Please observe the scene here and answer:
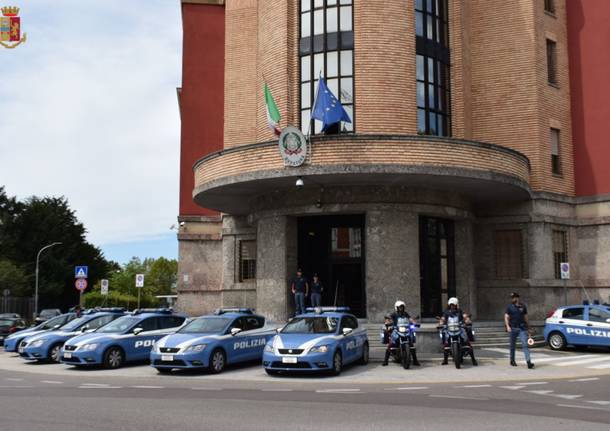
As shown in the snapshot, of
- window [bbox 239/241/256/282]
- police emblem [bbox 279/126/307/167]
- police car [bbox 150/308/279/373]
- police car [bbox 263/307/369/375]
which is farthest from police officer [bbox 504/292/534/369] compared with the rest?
window [bbox 239/241/256/282]

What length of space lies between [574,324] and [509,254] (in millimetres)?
6914

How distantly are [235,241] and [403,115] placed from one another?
10.5 meters

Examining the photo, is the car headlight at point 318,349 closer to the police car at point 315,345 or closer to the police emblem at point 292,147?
the police car at point 315,345

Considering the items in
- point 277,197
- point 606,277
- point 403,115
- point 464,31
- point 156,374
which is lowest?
point 156,374

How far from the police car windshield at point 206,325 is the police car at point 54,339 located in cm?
448

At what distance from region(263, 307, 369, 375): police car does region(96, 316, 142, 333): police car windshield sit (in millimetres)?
4863

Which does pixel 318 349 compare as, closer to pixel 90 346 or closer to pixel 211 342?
pixel 211 342

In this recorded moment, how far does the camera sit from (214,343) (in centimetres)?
1625

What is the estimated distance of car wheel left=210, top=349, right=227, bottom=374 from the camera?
53.1ft

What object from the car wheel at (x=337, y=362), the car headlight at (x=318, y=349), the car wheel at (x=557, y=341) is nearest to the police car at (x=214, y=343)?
the car headlight at (x=318, y=349)

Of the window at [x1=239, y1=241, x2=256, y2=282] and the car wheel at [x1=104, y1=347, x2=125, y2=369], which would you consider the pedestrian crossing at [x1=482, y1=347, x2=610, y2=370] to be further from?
the window at [x1=239, y1=241, x2=256, y2=282]

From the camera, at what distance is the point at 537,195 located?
27.9 metres

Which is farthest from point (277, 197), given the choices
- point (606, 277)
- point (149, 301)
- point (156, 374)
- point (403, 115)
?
point (149, 301)

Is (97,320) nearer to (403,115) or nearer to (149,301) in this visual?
(403,115)
